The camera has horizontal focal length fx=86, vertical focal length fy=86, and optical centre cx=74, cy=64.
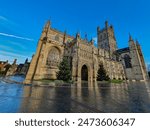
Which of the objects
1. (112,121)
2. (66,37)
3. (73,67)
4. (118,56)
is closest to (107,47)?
(118,56)

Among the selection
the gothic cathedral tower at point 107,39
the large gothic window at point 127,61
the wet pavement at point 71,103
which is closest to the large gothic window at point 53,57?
the wet pavement at point 71,103

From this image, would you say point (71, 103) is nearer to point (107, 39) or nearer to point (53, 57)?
point (53, 57)

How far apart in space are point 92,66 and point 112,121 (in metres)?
30.3

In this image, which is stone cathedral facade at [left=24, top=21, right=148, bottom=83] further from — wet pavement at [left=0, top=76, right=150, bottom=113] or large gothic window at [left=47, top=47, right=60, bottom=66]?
wet pavement at [left=0, top=76, right=150, bottom=113]

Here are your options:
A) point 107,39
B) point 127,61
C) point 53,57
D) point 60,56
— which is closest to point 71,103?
point 53,57

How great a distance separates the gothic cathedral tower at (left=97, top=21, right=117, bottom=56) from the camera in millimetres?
66312

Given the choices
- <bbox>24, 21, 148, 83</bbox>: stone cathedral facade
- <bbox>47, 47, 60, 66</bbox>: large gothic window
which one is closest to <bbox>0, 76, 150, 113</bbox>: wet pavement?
<bbox>24, 21, 148, 83</bbox>: stone cathedral facade

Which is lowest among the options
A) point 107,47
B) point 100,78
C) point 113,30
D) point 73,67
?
point 100,78

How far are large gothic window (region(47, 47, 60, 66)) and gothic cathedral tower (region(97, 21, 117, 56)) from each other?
1811 inches

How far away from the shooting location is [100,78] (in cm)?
2978

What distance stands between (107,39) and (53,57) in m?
51.6

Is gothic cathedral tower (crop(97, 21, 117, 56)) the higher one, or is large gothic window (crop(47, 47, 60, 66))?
gothic cathedral tower (crop(97, 21, 117, 56))

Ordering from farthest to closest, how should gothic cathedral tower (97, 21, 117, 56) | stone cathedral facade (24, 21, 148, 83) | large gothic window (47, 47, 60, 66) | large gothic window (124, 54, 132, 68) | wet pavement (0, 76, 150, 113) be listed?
gothic cathedral tower (97, 21, 117, 56), large gothic window (124, 54, 132, 68), large gothic window (47, 47, 60, 66), stone cathedral facade (24, 21, 148, 83), wet pavement (0, 76, 150, 113)

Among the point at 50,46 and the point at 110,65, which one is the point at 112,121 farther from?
the point at 110,65
